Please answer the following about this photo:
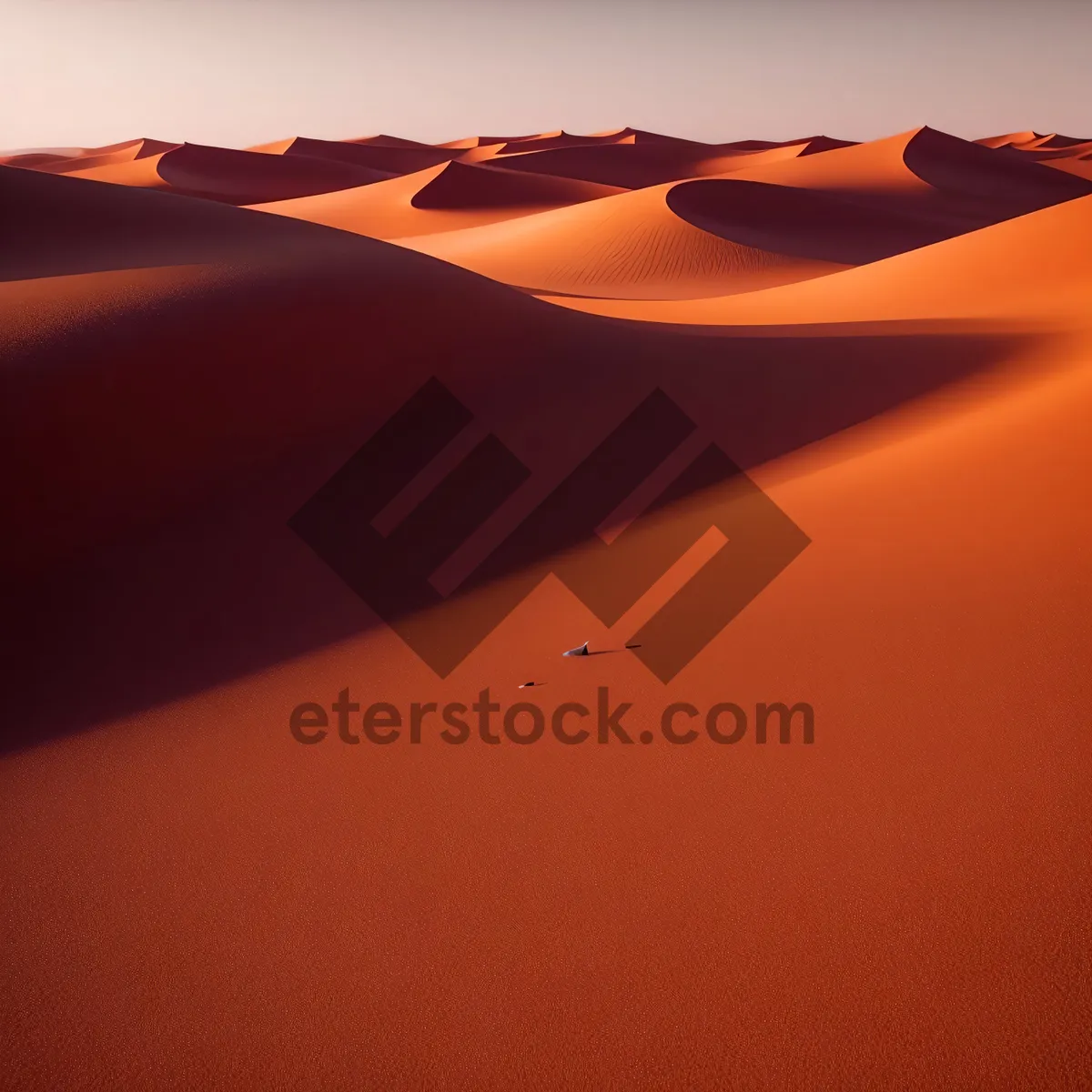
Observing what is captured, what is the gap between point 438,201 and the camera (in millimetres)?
37062

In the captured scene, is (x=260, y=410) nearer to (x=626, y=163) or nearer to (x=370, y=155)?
(x=626, y=163)

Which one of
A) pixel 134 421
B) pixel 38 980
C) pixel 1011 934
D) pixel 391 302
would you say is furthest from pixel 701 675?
pixel 391 302

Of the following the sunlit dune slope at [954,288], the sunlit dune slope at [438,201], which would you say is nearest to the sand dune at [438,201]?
the sunlit dune slope at [438,201]

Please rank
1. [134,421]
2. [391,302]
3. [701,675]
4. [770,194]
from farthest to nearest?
[770,194] → [391,302] → [134,421] → [701,675]

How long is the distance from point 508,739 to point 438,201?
3633cm

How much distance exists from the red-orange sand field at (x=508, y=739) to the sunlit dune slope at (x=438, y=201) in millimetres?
26997

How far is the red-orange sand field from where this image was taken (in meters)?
2.57

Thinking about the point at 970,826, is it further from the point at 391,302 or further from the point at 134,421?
the point at 391,302

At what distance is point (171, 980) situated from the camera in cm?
285

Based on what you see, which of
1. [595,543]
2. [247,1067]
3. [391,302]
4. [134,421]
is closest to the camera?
[247,1067]

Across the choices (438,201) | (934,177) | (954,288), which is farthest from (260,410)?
(934,177)

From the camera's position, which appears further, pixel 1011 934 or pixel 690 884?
pixel 690 884

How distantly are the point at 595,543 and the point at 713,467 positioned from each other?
1.48 m

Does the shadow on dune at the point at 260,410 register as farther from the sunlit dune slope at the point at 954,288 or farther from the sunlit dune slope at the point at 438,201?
the sunlit dune slope at the point at 438,201
